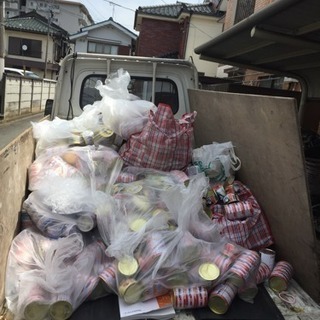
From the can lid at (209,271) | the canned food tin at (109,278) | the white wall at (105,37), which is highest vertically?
the white wall at (105,37)

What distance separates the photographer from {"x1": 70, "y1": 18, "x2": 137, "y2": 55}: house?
30062mm

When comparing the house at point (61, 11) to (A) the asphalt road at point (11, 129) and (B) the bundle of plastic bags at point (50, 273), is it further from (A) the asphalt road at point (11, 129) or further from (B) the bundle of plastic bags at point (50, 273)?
(B) the bundle of plastic bags at point (50, 273)

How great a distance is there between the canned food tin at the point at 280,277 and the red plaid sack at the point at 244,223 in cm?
20

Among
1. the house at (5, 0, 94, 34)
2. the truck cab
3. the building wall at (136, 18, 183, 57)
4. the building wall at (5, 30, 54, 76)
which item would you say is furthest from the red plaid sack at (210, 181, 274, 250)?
the house at (5, 0, 94, 34)

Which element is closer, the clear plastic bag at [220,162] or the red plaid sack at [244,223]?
the red plaid sack at [244,223]

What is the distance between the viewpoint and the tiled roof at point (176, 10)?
55.5ft

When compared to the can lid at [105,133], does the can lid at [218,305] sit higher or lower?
lower

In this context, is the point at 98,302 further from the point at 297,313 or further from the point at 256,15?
the point at 256,15

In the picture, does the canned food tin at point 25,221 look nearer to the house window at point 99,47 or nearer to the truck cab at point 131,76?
the truck cab at point 131,76

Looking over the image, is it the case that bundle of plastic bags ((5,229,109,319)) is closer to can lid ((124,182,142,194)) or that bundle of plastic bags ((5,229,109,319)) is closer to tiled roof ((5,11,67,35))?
can lid ((124,182,142,194))

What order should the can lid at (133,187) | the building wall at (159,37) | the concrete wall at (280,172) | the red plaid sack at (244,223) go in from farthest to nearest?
the building wall at (159,37), the can lid at (133,187), the red plaid sack at (244,223), the concrete wall at (280,172)

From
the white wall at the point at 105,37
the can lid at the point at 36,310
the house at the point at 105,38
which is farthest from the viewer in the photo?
the white wall at the point at 105,37

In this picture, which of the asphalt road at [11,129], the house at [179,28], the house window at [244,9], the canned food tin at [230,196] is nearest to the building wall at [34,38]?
the house at [179,28]

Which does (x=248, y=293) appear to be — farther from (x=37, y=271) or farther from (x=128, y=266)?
(x=37, y=271)
